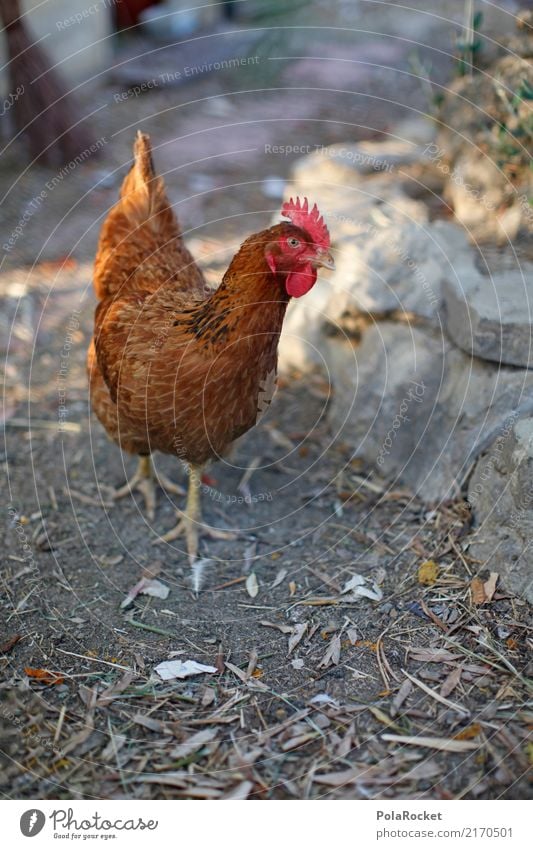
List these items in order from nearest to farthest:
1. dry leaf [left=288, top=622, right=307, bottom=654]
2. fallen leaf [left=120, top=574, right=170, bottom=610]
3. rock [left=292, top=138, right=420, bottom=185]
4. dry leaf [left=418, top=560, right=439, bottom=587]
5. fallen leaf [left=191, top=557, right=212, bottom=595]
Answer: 1. dry leaf [left=288, top=622, right=307, bottom=654]
2. dry leaf [left=418, top=560, right=439, bottom=587]
3. fallen leaf [left=120, top=574, right=170, bottom=610]
4. fallen leaf [left=191, top=557, right=212, bottom=595]
5. rock [left=292, top=138, right=420, bottom=185]

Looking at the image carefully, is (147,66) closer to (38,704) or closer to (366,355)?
(366,355)

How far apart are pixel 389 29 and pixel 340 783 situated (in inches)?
348

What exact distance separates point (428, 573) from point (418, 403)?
42.8 inches

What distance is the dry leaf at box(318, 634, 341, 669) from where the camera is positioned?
3.11 meters

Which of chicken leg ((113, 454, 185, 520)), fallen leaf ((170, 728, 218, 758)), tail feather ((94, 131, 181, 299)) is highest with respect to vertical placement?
tail feather ((94, 131, 181, 299))

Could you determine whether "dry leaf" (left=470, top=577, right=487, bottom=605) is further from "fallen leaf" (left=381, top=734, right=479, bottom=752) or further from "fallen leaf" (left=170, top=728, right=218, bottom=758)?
"fallen leaf" (left=170, top=728, right=218, bottom=758)

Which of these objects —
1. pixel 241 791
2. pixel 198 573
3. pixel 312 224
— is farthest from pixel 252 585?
pixel 312 224

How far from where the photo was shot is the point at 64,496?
4.20 metres

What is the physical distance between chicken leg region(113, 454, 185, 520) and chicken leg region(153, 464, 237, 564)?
0.20 meters

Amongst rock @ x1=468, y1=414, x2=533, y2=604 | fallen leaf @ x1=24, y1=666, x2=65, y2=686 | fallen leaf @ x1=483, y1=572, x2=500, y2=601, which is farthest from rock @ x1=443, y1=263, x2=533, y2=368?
fallen leaf @ x1=24, y1=666, x2=65, y2=686

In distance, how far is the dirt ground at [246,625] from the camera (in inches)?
105

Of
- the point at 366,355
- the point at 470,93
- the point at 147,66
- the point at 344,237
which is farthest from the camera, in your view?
the point at 147,66

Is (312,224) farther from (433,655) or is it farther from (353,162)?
(353,162)
